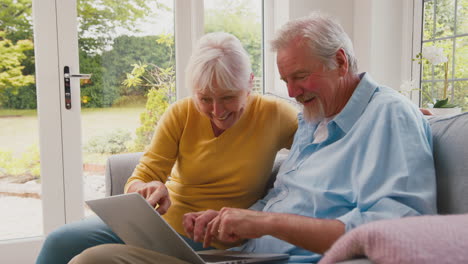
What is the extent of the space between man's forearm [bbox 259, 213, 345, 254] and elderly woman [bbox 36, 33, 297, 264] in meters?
0.46

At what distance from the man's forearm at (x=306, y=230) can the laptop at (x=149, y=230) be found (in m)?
0.11

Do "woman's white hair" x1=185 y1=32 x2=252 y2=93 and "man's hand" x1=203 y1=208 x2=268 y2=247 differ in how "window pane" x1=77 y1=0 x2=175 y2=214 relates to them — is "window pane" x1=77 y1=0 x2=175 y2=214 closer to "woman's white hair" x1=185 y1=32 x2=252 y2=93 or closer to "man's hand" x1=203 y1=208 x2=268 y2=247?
"woman's white hair" x1=185 y1=32 x2=252 y2=93

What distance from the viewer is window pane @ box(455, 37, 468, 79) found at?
8.83 feet

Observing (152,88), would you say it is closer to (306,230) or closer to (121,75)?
(121,75)

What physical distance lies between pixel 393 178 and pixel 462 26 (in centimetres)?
209

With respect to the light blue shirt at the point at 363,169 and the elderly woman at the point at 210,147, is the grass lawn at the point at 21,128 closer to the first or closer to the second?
the elderly woman at the point at 210,147

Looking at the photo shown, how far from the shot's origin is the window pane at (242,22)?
3.10 metres

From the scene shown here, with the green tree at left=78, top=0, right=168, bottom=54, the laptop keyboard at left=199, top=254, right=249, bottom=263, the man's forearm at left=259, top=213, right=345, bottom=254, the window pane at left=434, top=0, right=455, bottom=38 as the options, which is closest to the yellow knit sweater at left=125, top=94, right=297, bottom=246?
the laptop keyboard at left=199, top=254, right=249, bottom=263

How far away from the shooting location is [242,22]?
3.22 m

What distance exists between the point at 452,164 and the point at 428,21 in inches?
87.2

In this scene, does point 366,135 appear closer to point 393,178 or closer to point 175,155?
point 393,178

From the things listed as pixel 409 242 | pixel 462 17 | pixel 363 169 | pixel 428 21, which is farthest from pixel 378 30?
pixel 409 242

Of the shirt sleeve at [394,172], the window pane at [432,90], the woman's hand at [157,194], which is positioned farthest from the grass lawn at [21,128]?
the window pane at [432,90]

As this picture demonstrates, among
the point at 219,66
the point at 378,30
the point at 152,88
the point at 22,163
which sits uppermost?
the point at 378,30
